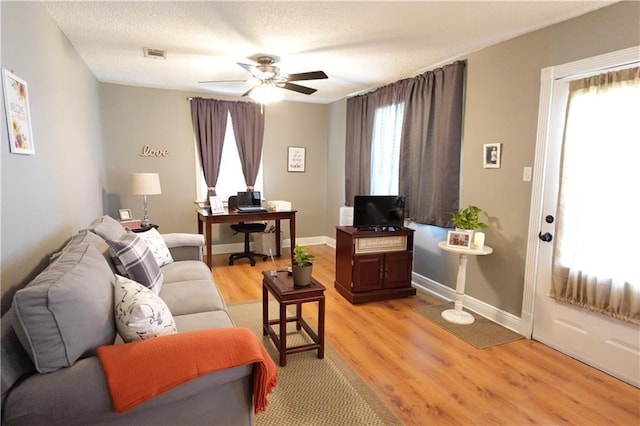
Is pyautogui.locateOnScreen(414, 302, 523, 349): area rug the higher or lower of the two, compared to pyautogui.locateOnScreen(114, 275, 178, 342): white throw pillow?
lower

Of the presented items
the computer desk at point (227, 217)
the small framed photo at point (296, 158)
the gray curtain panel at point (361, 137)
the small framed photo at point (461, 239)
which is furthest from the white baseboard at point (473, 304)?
the small framed photo at point (296, 158)

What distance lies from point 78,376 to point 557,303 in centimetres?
297

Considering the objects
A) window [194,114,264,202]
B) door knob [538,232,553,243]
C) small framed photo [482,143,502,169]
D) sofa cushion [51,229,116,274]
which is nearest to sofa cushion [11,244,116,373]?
sofa cushion [51,229,116,274]

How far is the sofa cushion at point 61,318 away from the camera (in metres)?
1.15

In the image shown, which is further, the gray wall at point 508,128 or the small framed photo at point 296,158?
the small framed photo at point 296,158

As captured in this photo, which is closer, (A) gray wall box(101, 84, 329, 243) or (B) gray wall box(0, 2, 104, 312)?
(B) gray wall box(0, 2, 104, 312)

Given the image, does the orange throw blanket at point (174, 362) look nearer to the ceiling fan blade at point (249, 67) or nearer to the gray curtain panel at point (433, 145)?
the ceiling fan blade at point (249, 67)

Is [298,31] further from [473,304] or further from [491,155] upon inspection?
[473,304]

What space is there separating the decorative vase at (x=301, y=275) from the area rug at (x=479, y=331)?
1.39 meters

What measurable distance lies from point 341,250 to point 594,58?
2.58m

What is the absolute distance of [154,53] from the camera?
3.30 metres

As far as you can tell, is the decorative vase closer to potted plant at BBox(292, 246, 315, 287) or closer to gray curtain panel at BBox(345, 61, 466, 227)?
potted plant at BBox(292, 246, 315, 287)

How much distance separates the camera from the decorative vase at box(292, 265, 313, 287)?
2393 mm

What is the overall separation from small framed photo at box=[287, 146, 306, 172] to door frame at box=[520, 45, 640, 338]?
3697mm
